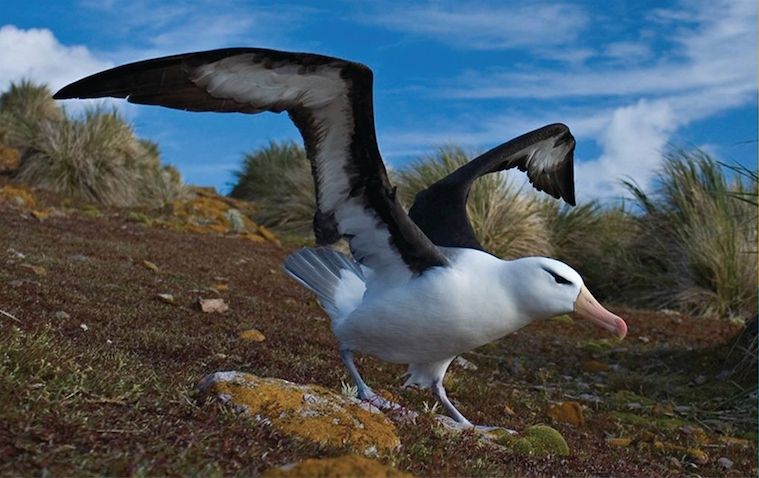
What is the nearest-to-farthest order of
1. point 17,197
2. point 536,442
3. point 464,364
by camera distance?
point 536,442 < point 464,364 < point 17,197

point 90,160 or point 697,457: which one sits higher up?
point 90,160

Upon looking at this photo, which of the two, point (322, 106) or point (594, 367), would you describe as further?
point (594, 367)

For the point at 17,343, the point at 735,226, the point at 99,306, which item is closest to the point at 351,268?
the point at 17,343

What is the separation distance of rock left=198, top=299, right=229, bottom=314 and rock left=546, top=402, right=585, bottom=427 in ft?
9.61

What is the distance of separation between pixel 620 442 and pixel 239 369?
2353mm

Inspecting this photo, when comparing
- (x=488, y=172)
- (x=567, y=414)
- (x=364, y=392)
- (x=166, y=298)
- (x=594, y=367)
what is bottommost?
(x=594, y=367)

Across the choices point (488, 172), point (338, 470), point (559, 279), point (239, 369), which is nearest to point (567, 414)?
point (488, 172)

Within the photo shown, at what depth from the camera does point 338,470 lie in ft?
6.86

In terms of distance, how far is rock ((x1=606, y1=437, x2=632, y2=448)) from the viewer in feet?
17.0

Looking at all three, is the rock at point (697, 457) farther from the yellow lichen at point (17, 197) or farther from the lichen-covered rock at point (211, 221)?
the yellow lichen at point (17, 197)

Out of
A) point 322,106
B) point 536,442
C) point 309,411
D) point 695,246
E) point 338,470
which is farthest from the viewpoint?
point 695,246

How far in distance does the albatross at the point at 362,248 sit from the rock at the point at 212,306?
2977 millimetres

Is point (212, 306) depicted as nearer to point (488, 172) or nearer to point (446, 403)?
point (488, 172)

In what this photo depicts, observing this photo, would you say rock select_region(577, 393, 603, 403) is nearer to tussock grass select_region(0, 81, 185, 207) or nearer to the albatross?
the albatross
